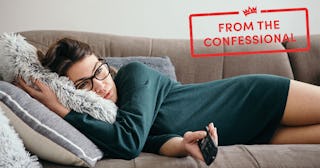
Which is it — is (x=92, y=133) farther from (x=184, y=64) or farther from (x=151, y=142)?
(x=184, y=64)

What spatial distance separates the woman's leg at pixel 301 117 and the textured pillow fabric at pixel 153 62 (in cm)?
52

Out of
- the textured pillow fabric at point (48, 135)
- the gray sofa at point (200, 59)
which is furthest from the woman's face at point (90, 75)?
the gray sofa at point (200, 59)

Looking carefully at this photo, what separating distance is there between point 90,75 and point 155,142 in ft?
1.00

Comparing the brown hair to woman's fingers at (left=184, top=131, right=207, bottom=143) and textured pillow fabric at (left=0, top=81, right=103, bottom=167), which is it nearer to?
textured pillow fabric at (left=0, top=81, right=103, bottom=167)

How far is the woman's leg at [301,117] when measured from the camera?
1.32 m

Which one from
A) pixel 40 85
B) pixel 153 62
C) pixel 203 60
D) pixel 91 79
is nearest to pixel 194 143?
pixel 91 79

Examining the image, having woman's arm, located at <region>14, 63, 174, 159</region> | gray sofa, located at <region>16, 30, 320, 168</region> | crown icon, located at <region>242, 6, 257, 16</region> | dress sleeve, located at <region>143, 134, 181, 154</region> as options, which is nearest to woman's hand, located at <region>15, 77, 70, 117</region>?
woman's arm, located at <region>14, 63, 174, 159</region>

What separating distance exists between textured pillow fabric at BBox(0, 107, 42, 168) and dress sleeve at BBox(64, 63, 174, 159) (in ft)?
0.61

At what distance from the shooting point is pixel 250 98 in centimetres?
138

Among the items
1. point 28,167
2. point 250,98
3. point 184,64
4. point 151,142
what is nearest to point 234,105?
point 250,98

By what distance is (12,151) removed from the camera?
98 cm

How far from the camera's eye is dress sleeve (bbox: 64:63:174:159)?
113cm

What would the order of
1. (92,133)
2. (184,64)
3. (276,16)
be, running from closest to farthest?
1. (92,133)
2. (184,64)
3. (276,16)

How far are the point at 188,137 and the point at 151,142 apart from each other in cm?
20
